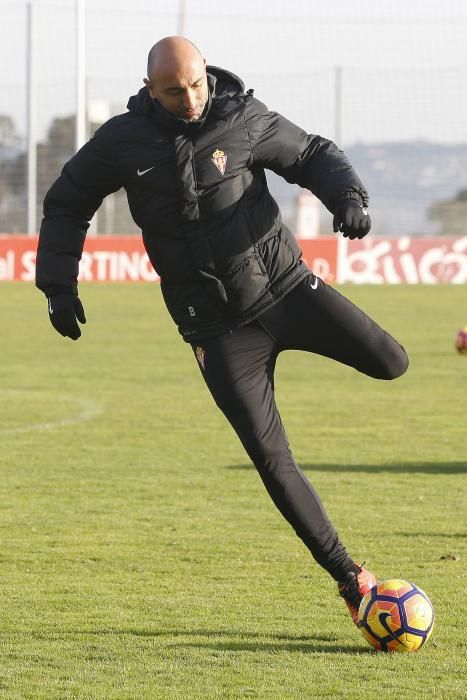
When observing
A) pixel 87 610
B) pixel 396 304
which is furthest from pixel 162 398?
pixel 396 304

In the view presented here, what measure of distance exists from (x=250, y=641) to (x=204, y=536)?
2.35 meters

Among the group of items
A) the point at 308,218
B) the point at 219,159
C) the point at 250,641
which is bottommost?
the point at 308,218

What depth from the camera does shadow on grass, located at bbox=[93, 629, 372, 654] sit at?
5.75 meters

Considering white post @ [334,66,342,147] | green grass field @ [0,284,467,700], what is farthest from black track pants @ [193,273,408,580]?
white post @ [334,66,342,147]

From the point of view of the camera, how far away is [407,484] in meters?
9.88

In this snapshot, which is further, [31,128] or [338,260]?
[31,128]

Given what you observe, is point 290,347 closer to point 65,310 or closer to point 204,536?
point 65,310

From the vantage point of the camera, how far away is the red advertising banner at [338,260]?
108ft

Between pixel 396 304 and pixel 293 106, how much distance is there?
12164mm

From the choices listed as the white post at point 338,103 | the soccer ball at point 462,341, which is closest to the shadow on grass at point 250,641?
the soccer ball at point 462,341

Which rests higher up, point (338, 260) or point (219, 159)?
point (219, 159)

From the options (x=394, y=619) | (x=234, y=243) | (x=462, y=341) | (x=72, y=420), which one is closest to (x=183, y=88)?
(x=234, y=243)

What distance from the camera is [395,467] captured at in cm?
1064

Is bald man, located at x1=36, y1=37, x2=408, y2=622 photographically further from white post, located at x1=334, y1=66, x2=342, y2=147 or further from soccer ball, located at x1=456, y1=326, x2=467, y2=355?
white post, located at x1=334, y1=66, x2=342, y2=147
